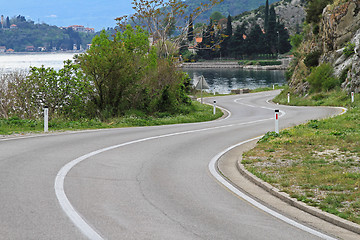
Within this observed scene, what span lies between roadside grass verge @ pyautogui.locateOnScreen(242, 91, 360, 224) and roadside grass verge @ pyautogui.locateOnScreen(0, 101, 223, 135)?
8390 mm

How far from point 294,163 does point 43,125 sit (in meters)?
12.0

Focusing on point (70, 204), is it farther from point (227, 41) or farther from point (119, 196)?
point (227, 41)

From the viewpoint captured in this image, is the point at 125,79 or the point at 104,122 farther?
the point at 125,79

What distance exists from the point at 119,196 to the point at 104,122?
14.9 m

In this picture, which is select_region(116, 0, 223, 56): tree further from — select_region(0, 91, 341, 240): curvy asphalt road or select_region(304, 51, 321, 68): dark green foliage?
select_region(0, 91, 341, 240): curvy asphalt road

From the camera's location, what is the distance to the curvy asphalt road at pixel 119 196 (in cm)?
669

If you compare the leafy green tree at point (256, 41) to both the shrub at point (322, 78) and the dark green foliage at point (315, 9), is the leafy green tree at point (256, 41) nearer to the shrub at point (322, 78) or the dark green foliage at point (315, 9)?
the dark green foliage at point (315, 9)

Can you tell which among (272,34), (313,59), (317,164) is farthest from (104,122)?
(272,34)

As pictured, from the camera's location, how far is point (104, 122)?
2328cm

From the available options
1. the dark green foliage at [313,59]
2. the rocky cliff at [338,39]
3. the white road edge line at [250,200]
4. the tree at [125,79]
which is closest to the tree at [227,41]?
the rocky cliff at [338,39]

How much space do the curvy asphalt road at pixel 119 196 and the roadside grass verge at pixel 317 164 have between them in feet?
3.77

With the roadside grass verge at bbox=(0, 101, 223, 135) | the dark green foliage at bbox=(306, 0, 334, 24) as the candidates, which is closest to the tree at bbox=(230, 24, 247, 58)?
the dark green foliage at bbox=(306, 0, 334, 24)

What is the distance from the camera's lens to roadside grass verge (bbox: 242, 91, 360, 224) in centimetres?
829

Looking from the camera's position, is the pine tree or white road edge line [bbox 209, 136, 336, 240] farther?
the pine tree
